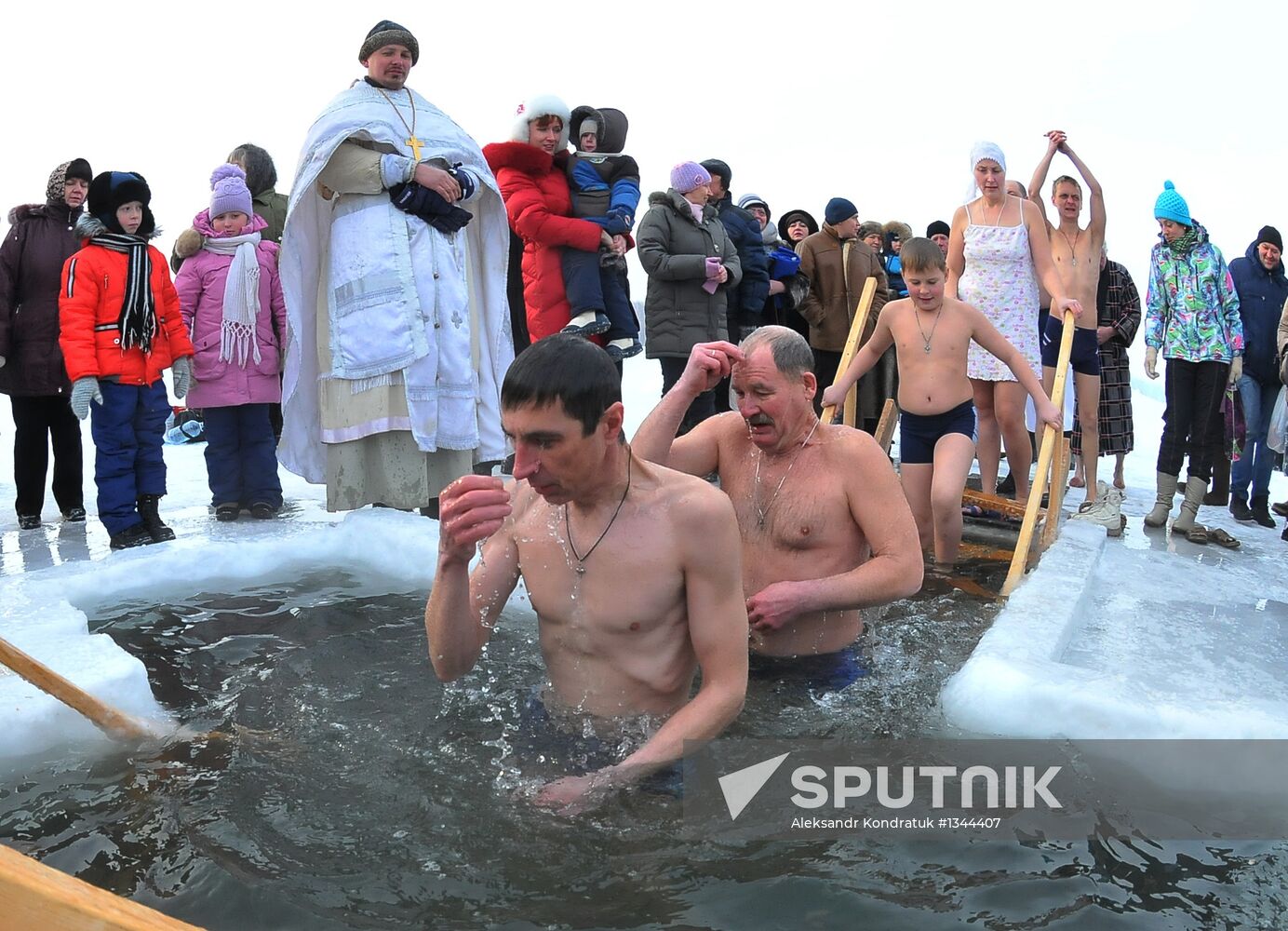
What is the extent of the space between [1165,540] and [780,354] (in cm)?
409

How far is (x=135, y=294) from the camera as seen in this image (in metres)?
5.64

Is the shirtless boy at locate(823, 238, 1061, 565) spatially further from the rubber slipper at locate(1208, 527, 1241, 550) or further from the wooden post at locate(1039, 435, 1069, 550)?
the rubber slipper at locate(1208, 527, 1241, 550)

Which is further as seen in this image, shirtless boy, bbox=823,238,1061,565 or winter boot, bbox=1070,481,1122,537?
winter boot, bbox=1070,481,1122,537

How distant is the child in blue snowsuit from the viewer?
6668mm

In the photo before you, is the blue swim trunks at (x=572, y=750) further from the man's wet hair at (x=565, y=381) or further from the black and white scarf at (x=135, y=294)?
the black and white scarf at (x=135, y=294)

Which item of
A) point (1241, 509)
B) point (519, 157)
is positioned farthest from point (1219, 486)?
point (519, 157)

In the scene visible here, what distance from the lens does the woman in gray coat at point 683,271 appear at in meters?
7.32

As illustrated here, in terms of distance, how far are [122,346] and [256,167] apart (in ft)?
5.55

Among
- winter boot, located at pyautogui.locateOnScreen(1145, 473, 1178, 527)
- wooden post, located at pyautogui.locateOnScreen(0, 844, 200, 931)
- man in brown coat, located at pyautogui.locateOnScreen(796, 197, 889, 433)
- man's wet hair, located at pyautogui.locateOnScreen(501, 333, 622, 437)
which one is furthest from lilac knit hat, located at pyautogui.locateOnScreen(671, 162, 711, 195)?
wooden post, located at pyautogui.locateOnScreen(0, 844, 200, 931)

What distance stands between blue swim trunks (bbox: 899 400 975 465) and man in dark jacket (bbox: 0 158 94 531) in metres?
4.53

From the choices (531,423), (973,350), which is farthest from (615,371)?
(973,350)

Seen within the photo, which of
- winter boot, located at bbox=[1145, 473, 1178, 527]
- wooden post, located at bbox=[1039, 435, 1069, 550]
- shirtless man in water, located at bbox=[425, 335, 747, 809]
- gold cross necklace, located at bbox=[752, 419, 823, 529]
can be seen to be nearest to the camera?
shirtless man in water, located at bbox=[425, 335, 747, 809]

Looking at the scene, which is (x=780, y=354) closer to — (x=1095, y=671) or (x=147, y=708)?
(x=1095, y=671)

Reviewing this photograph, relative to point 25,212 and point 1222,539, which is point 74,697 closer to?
point 25,212
